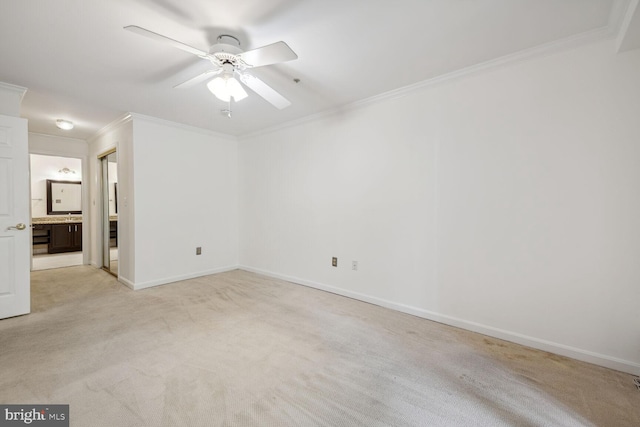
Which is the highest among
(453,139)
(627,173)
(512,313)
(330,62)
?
(330,62)

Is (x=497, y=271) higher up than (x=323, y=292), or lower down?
higher up

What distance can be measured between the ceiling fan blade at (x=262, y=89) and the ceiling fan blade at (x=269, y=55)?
18 centimetres

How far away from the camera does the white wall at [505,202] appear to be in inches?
74.1

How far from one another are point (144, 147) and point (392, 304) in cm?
377

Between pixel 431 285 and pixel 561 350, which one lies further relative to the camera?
pixel 431 285

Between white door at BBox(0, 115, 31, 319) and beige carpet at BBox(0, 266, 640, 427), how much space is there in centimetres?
27

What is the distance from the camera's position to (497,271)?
2316mm

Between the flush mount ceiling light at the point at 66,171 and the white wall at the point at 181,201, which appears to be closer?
the white wall at the point at 181,201

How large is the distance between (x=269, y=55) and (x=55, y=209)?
818 cm

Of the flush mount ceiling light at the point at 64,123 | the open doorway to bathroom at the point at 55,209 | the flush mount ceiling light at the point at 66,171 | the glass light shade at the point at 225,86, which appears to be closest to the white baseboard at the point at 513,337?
the glass light shade at the point at 225,86

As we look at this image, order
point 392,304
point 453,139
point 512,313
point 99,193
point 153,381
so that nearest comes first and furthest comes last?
point 153,381
point 512,313
point 453,139
point 392,304
point 99,193

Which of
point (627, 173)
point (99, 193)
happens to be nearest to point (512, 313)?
point (627, 173)

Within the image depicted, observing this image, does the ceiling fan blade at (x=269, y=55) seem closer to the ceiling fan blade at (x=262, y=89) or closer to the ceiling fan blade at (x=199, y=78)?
the ceiling fan blade at (x=262, y=89)

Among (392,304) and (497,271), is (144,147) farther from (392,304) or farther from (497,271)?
(497,271)
